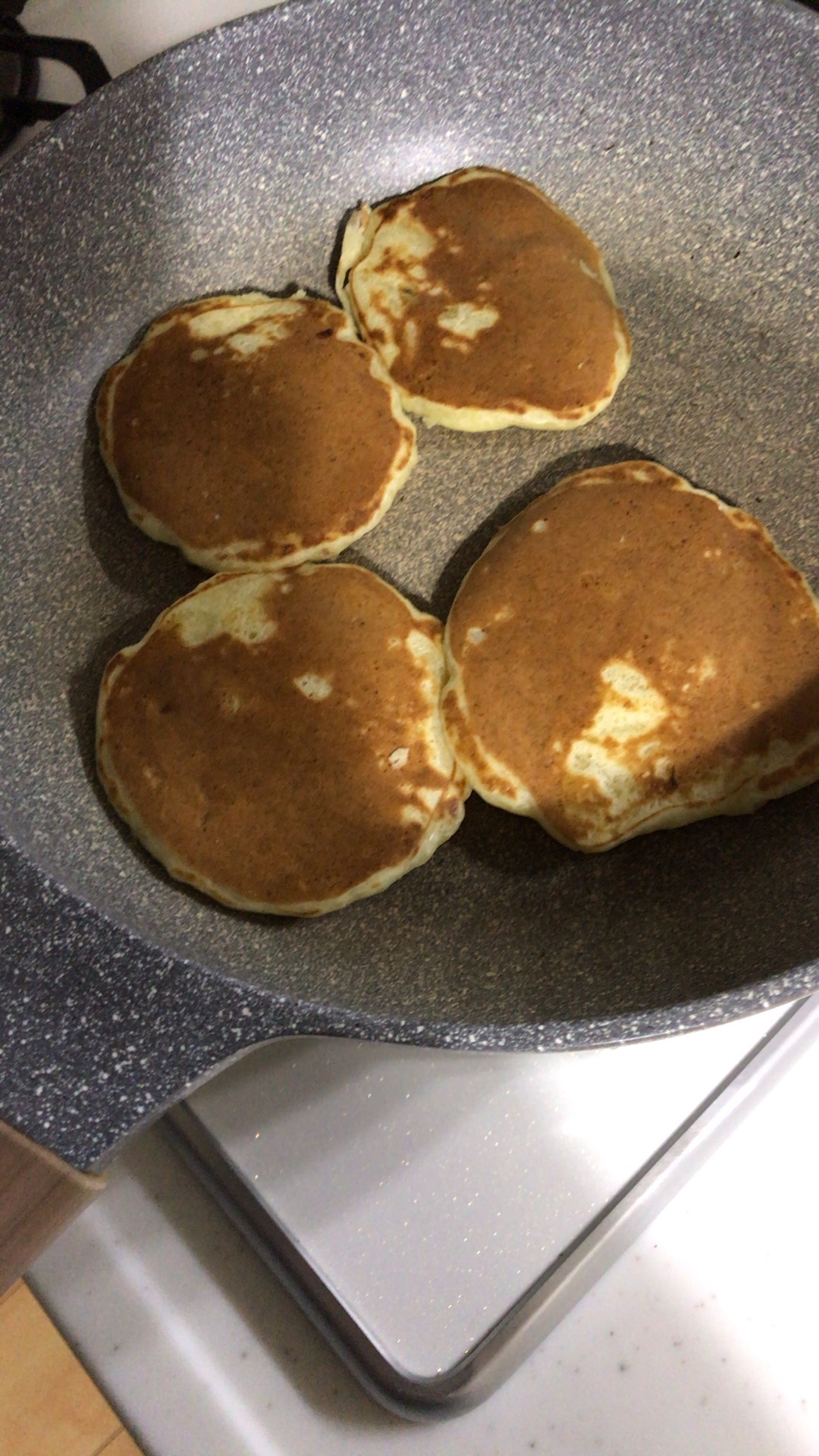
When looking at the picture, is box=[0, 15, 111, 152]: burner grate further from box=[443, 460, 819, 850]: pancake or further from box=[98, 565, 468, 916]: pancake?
box=[443, 460, 819, 850]: pancake

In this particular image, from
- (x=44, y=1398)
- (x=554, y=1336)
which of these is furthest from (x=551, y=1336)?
(x=44, y=1398)

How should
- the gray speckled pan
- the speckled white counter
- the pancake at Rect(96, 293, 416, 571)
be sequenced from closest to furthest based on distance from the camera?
the gray speckled pan, the speckled white counter, the pancake at Rect(96, 293, 416, 571)

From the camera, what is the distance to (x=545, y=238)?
112cm

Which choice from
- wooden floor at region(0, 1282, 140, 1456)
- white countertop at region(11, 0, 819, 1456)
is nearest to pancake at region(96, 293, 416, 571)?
white countertop at region(11, 0, 819, 1456)

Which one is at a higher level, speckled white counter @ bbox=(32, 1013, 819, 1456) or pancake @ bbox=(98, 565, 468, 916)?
pancake @ bbox=(98, 565, 468, 916)

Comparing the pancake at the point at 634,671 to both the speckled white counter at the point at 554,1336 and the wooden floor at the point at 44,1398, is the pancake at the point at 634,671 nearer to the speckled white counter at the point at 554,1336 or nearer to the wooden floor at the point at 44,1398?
the speckled white counter at the point at 554,1336

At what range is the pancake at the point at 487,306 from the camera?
1.08 metres

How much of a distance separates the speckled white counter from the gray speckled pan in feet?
0.73

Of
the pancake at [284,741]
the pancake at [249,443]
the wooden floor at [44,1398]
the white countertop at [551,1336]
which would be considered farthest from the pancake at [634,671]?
the wooden floor at [44,1398]

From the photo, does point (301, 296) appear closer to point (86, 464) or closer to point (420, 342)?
point (420, 342)

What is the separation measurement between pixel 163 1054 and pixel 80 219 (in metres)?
0.79

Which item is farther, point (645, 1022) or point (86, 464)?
point (86, 464)

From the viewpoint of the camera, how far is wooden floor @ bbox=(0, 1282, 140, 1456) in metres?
0.87

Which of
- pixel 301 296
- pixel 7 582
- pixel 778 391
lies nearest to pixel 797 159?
pixel 778 391
